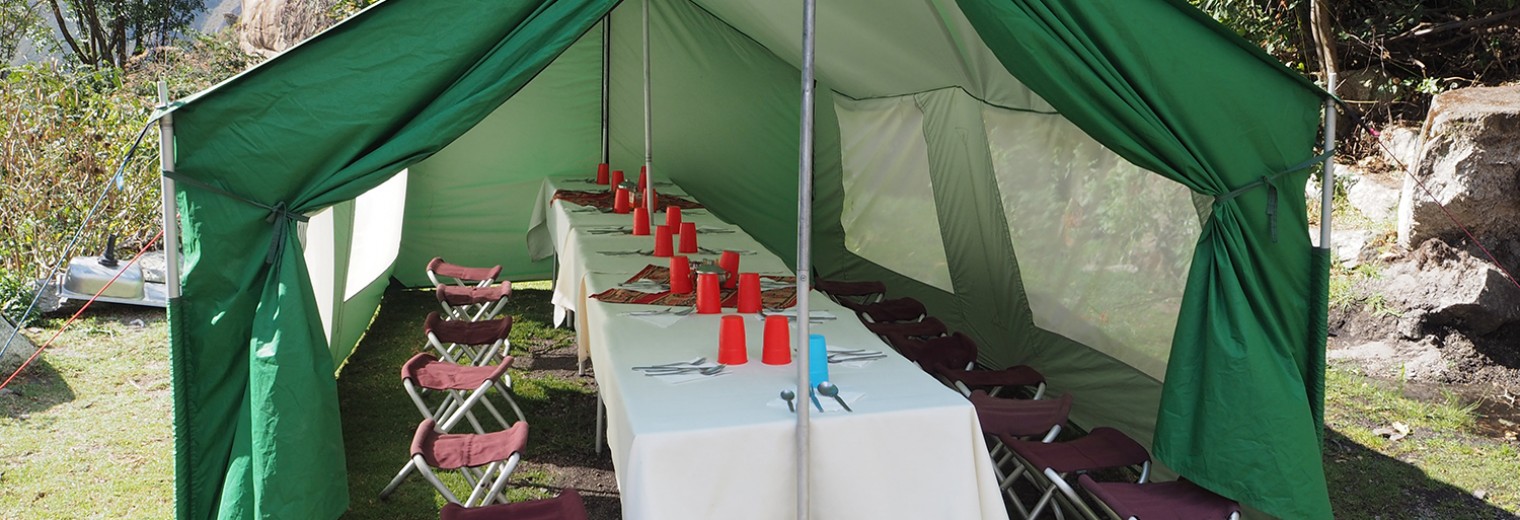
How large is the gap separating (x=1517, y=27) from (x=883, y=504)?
6.17 metres

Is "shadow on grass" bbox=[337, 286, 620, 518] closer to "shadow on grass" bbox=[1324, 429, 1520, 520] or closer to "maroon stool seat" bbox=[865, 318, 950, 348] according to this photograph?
"maroon stool seat" bbox=[865, 318, 950, 348]

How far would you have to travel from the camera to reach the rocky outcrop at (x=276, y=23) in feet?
56.1

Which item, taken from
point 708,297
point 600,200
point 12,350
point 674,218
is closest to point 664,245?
point 674,218

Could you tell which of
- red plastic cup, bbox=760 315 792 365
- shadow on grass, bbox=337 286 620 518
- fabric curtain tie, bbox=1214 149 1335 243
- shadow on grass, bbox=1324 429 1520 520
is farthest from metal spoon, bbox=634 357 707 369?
shadow on grass, bbox=1324 429 1520 520

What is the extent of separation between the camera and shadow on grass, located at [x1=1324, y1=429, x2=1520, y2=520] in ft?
11.3

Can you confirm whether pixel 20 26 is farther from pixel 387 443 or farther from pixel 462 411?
pixel 462 411

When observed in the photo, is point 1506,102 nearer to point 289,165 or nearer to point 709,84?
point 709,84

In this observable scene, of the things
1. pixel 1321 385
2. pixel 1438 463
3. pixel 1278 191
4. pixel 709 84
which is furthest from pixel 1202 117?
pixel 709 84

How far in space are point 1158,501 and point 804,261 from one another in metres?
1.28

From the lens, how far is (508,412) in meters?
4.52

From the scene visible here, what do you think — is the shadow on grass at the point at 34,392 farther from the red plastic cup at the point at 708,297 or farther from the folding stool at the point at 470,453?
the red plastic cup at the point at 708,297

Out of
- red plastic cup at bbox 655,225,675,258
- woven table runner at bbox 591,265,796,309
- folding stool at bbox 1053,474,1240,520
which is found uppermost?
red plastic cup at bbox 655,225,675,258

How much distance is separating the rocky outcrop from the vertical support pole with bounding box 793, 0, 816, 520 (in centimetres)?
1608

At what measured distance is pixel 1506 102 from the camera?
189 inches
